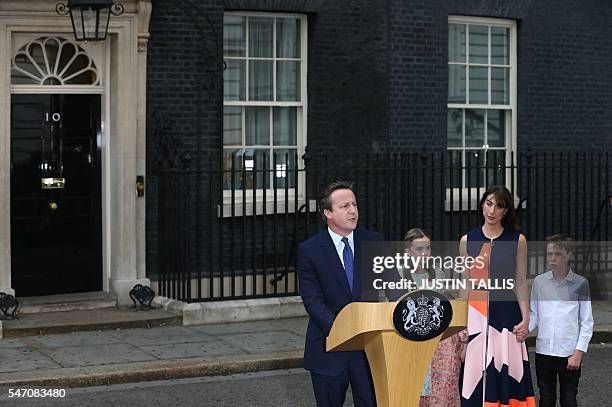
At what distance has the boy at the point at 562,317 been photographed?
7.32 metres

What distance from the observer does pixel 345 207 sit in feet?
20.0

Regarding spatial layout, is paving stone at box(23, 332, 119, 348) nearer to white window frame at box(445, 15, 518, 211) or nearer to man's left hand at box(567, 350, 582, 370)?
white window frame at box(445, 15, 518, 211)

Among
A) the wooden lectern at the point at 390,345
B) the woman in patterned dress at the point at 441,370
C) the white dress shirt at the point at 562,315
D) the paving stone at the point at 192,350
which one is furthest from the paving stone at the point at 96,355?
the wooden lectern at the point at 390,345

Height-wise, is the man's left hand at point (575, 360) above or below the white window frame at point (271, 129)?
below

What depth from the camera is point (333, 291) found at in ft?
20.4

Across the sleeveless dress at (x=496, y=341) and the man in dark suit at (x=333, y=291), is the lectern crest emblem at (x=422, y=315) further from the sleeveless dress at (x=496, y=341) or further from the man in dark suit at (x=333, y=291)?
the sleeveless dress at (x=496, y=341)

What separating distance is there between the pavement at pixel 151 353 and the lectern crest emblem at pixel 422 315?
4.66 meters

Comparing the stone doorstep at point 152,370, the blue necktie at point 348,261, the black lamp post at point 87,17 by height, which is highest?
the black lamp post at point 87,17

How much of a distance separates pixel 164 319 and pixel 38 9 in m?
3.38

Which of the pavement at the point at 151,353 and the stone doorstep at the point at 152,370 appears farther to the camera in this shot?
the pavement at the point at 151,353

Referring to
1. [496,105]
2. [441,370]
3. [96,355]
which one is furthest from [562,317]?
[496,105]

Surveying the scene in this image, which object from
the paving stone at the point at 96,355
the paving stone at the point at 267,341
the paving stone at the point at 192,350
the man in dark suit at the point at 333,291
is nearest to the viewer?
the man in dark suit at the point at 333,291

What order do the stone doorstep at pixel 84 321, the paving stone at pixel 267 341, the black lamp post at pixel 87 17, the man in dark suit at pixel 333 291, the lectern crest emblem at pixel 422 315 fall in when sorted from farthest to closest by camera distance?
the black lamp post at pixel 87 17, the stone doorstep at pixel 84 321, the paving stone at pixel 267 341, the man in dark suit at pixel 333 291, the lectern crest emblem at pixel 422 315

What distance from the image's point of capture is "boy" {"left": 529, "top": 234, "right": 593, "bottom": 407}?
732 centimetres
